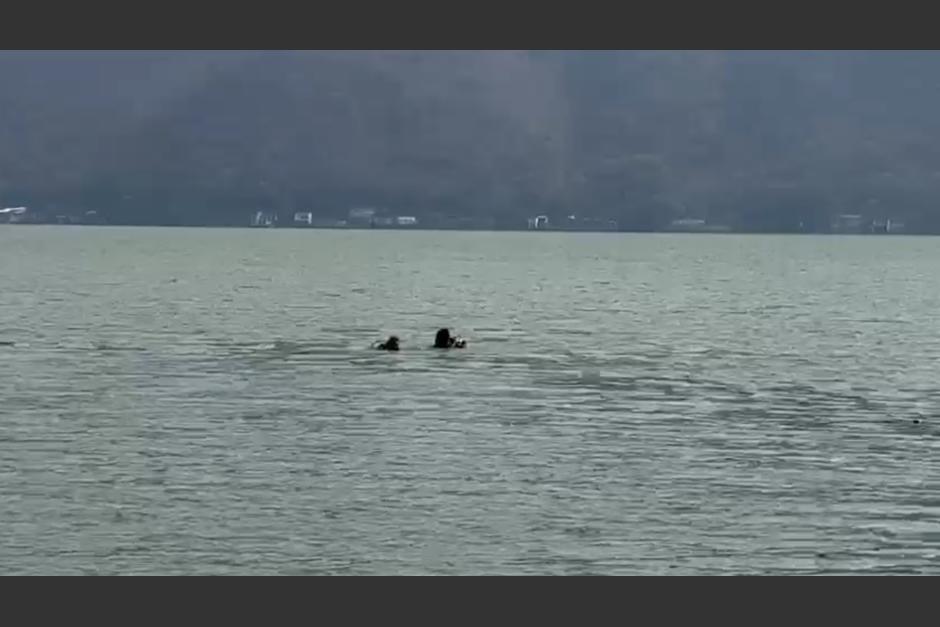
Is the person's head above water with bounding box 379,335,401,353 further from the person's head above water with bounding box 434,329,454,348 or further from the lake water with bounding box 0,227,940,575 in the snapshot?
the person's head above water with bounding box 434,329,454,348

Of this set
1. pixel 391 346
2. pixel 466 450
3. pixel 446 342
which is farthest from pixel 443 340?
pixel 466 450

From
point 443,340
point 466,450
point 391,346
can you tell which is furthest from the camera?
point 443,340

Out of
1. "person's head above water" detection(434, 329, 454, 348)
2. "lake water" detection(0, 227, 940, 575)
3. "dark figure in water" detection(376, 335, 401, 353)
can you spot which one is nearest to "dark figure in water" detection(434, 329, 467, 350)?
"person's head above water" detection(434, 329, 454, 348)

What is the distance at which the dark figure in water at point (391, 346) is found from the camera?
7744cm

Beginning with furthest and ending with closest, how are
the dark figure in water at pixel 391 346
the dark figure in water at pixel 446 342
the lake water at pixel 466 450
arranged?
1. the dark figure in water at pixel 446 342
2. the dark figure in water at pixel 391 346
3. the lake water at pixel 466 450

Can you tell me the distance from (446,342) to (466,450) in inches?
1327

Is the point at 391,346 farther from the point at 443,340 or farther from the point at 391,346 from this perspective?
the point at 443,340

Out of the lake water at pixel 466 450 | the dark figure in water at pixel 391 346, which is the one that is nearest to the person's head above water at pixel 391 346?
the dark figure in water at pixel 391 346

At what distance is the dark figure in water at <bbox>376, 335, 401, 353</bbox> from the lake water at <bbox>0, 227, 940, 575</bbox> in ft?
2.03

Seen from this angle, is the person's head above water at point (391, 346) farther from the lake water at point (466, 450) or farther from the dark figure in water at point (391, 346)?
the lake water at point (466, 450)

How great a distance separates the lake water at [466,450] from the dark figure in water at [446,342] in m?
0.98

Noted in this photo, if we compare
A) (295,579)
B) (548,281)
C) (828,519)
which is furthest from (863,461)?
(548,281)

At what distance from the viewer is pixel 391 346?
77688 millimetres

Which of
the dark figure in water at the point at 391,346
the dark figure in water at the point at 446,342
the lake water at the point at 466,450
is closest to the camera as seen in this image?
the lake water at the point at 466,450
